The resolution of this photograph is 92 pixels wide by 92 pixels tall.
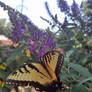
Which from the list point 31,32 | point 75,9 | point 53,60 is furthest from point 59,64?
point 75,9

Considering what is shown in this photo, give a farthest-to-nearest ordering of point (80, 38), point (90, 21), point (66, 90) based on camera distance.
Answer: point (90, 21), point (80, 38), point (66, 90)

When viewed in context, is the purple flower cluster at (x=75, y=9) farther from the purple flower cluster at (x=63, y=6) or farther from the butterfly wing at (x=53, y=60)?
the butterfly wing at (x=53, y=60)

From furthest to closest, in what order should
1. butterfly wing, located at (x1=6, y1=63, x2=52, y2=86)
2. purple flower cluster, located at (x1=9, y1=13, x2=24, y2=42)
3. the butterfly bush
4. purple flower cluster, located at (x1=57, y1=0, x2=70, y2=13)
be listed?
1. purple flower cluster, located at (x1=57, y1=0, x2=70, y2=13)
2. purple flower cluster, located at (x1=9, y1=13, x2=24, y2=42)
3. the butterfly bush
4. butterfly wing, located at (x1=6, y1=63, x2=52, y2=86)

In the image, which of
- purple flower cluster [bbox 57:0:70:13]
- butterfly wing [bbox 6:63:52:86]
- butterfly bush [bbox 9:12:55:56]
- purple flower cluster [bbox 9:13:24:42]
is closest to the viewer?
butterfly wing [bbox 6:63:52:86]

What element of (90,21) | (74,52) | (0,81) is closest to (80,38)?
(74,52)

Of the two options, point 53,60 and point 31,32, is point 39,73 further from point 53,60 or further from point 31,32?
point 31,32

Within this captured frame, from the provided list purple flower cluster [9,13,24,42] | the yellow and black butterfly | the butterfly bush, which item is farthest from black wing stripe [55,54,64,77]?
purple flower cluster [9,13,24,42]

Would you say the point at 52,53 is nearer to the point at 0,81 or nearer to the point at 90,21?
the point at 90,21

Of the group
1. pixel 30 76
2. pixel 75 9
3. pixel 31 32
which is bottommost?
pixel 30 76

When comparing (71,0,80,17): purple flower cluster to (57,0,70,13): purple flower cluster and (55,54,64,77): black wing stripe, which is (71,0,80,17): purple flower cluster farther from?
(55,54,64,77): black wing stripe
